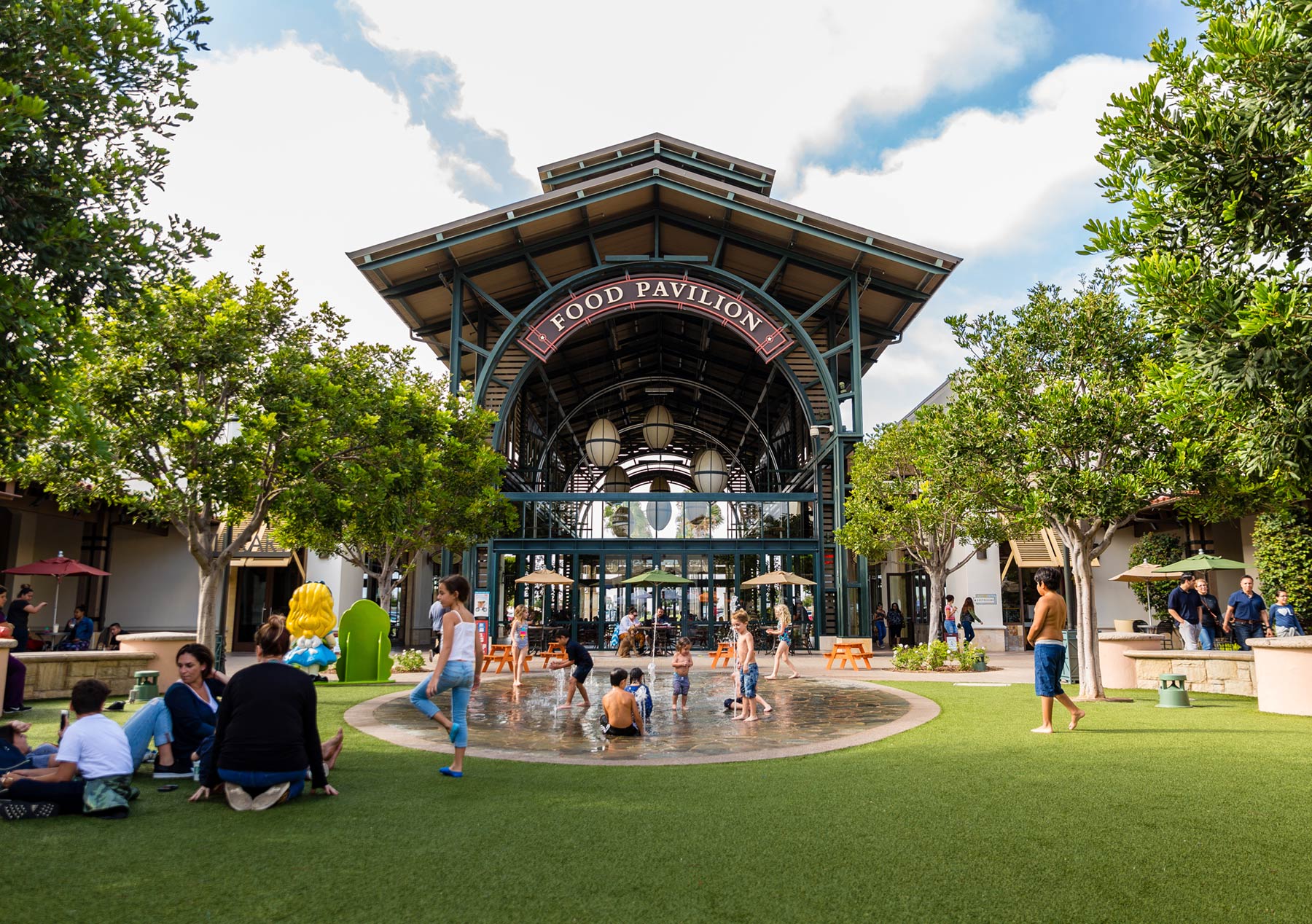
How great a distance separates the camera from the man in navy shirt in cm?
1443

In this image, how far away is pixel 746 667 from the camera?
1059 cm

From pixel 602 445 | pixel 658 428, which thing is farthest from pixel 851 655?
pixel 658 428

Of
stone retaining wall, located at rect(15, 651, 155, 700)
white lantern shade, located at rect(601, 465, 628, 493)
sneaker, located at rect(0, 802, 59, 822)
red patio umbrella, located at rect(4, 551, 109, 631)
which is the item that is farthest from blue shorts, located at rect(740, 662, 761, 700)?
white lantern shade, located at rect(601, 465, 628, 493)

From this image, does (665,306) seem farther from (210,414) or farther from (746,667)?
(746,667)

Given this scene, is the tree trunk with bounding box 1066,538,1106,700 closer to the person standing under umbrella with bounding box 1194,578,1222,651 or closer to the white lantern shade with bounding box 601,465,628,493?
the person standing under umbrella with bounding box 1194,578,1222,651

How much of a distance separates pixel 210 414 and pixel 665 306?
1433cm

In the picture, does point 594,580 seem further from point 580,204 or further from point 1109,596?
point 1109,596

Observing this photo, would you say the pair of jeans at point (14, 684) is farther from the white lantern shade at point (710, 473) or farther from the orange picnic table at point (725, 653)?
the white lantern shade at point (710, 473)

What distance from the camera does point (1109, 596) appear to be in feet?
87.1

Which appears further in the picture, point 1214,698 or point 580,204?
point 580,204

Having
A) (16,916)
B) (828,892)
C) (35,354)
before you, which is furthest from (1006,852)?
(35,354)

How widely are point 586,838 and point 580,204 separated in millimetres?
20030

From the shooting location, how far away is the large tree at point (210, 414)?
11383 millimetres

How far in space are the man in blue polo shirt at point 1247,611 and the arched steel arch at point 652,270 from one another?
39.0 feet
